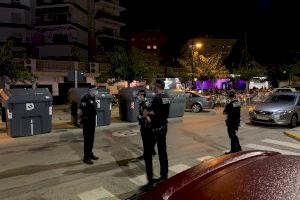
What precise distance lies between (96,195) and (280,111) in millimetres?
10925

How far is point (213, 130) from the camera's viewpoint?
583 inches

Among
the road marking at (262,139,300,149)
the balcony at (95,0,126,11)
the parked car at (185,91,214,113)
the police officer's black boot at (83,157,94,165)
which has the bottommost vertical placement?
the road marking at (262,139,300,149)

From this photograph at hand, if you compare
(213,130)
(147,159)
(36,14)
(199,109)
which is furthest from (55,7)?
(147,159)

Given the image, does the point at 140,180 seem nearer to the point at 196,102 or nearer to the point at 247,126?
the point at 247,126

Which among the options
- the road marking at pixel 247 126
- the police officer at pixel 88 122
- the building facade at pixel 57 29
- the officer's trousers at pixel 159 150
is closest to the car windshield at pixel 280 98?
the road marking at pixel 247 126

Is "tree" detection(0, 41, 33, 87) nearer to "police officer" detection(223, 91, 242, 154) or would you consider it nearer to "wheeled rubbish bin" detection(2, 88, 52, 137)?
"wheeled rubbish bin" detection(2, 88, 52, 137)

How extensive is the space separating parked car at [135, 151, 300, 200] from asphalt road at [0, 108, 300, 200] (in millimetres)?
3793

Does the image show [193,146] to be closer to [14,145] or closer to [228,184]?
[14,145]

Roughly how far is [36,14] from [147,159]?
48963 millimetres

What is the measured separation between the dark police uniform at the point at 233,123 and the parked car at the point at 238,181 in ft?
22.6

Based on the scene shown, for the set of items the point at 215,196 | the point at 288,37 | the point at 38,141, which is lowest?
the point at 38,141

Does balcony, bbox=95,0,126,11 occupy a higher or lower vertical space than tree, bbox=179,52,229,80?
higher

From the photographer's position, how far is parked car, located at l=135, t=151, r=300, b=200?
2.15 metres

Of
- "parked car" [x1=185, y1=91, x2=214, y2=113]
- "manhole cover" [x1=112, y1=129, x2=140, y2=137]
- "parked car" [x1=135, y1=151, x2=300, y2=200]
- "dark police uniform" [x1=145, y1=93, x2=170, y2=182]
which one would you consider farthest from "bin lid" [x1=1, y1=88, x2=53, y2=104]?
"parked car" [x1=185, y1=91, x2=214, y2=113]
